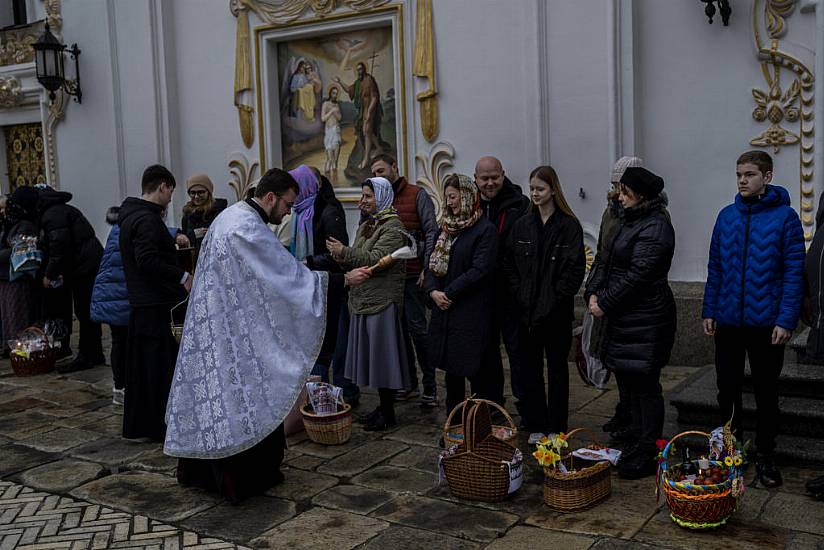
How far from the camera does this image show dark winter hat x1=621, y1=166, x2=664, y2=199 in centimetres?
491

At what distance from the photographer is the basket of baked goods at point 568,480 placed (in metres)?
4.61

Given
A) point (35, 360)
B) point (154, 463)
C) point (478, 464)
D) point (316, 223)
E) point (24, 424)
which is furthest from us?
point (35, 360)

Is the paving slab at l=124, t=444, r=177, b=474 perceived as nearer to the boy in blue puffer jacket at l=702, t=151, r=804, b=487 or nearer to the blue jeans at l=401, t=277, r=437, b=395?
the blue jeans at l=401, t=277, r=437, b=395

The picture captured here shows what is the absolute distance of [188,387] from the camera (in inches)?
197

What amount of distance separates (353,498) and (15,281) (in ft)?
18.3

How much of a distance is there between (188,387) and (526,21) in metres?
4.94

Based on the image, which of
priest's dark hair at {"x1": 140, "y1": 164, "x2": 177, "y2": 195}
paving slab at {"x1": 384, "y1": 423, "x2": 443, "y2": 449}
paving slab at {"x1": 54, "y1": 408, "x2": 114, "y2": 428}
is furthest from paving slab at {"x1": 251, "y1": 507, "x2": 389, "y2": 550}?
paving slab at {"x1": 54, "y1": 408, "x2": 114, "y2": 428}

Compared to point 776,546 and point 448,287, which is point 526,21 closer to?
point 448,287

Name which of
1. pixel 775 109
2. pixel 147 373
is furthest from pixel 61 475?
pixel 775 109

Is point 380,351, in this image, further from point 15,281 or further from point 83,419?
point 15,281

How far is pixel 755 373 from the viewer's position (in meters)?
5.01

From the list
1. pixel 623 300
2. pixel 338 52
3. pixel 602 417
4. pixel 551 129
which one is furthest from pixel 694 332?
pixel 338 52

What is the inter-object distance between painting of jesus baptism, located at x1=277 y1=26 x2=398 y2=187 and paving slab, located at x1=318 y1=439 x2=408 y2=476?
166 inches

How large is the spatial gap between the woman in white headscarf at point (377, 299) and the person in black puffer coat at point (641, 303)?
58.5 inches
